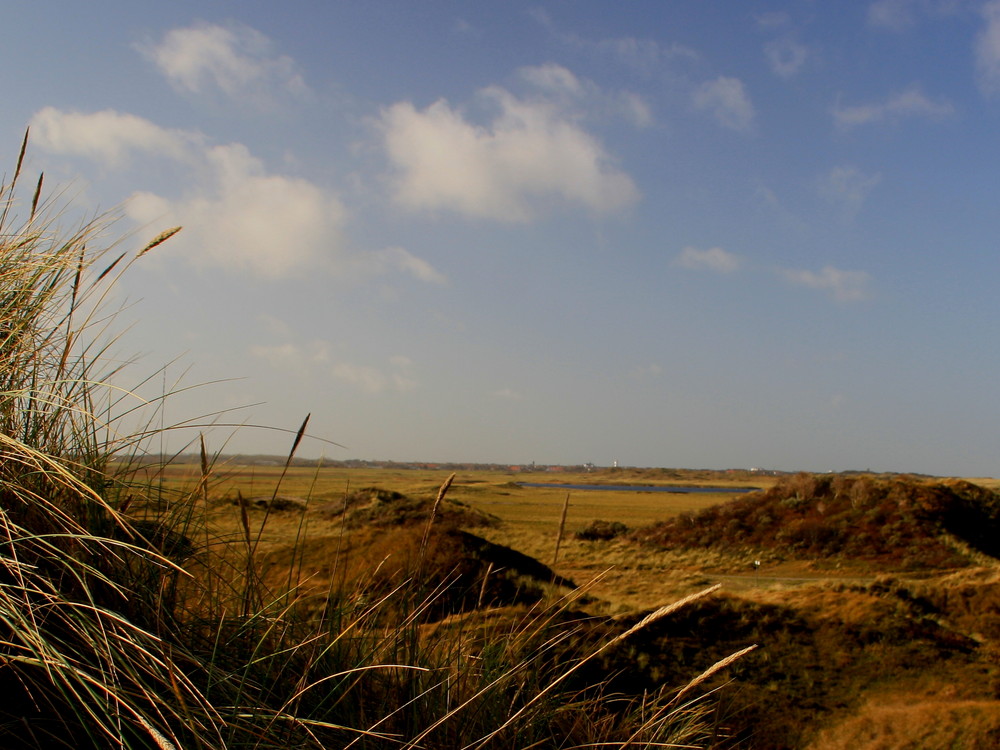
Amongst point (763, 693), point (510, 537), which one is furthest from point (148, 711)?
point (510, 537)

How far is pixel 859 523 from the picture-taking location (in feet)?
60.6

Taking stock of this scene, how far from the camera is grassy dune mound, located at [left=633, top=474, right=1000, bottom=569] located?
54.7 feet

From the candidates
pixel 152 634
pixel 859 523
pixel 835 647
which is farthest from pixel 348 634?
pixel 859 523

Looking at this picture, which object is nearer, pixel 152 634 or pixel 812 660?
pixel 152 634

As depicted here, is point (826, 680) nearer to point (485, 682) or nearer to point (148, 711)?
point (485, 682)

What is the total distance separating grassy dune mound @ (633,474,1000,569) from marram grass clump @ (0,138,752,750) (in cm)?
1674

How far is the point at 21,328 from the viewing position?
242 centimetres

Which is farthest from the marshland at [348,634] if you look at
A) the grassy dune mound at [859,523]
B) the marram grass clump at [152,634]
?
the grassy dune mound at [859,523]

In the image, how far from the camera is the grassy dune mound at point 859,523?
16.7m

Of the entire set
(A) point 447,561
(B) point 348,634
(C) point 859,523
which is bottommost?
(C) point 859,523

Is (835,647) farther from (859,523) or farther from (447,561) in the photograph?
(859,523)

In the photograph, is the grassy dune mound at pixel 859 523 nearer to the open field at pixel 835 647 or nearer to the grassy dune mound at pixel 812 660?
the open field at pixel 835 647

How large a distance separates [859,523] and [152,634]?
2016cm

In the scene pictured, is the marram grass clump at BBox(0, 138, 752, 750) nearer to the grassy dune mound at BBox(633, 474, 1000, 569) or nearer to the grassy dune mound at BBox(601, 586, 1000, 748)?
the grassy dune mound at BBox(601, 586, 1000, 748)
